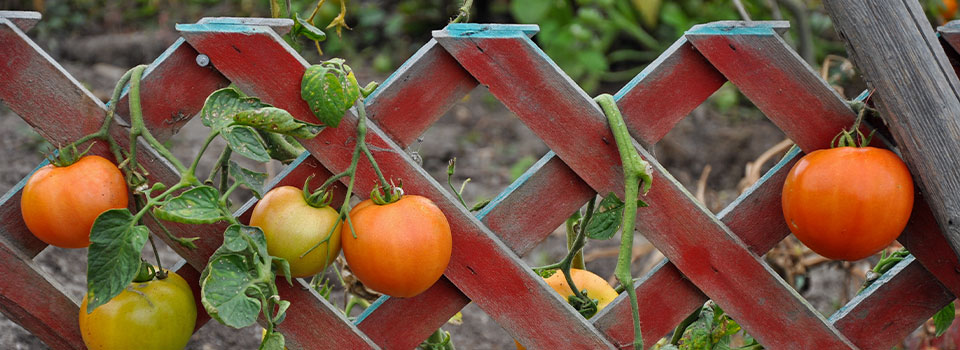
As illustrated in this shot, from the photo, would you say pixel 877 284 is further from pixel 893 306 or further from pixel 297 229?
pixel 297 229

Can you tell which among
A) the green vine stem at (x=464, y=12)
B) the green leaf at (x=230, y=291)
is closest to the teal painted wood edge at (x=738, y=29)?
the green vine stem at (x=464, y=12)

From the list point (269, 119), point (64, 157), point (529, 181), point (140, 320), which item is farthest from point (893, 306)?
point (64, 157)

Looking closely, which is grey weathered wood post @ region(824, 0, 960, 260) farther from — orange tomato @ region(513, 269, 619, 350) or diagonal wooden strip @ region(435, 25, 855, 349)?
orange tomato @ region(513, 269, 619, 350)

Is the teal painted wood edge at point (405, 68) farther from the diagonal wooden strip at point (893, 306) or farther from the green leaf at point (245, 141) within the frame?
the diagonal wooden strip at point (893, 306)

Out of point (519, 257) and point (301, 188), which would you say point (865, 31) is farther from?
point (301, 188)

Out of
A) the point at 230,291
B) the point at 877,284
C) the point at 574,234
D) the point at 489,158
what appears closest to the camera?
the point at 230,291

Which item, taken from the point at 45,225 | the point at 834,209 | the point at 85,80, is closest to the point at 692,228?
the point at 834,209

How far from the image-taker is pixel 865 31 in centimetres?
91

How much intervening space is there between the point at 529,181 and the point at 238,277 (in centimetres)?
36

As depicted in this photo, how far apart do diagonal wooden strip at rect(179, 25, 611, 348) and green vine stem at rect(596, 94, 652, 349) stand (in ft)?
0.38

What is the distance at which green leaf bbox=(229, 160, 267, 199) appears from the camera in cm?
93

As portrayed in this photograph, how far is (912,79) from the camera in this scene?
905 mm

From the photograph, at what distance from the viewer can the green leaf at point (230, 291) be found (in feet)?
2.68

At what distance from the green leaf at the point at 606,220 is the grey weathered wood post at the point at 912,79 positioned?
12.6 inches
